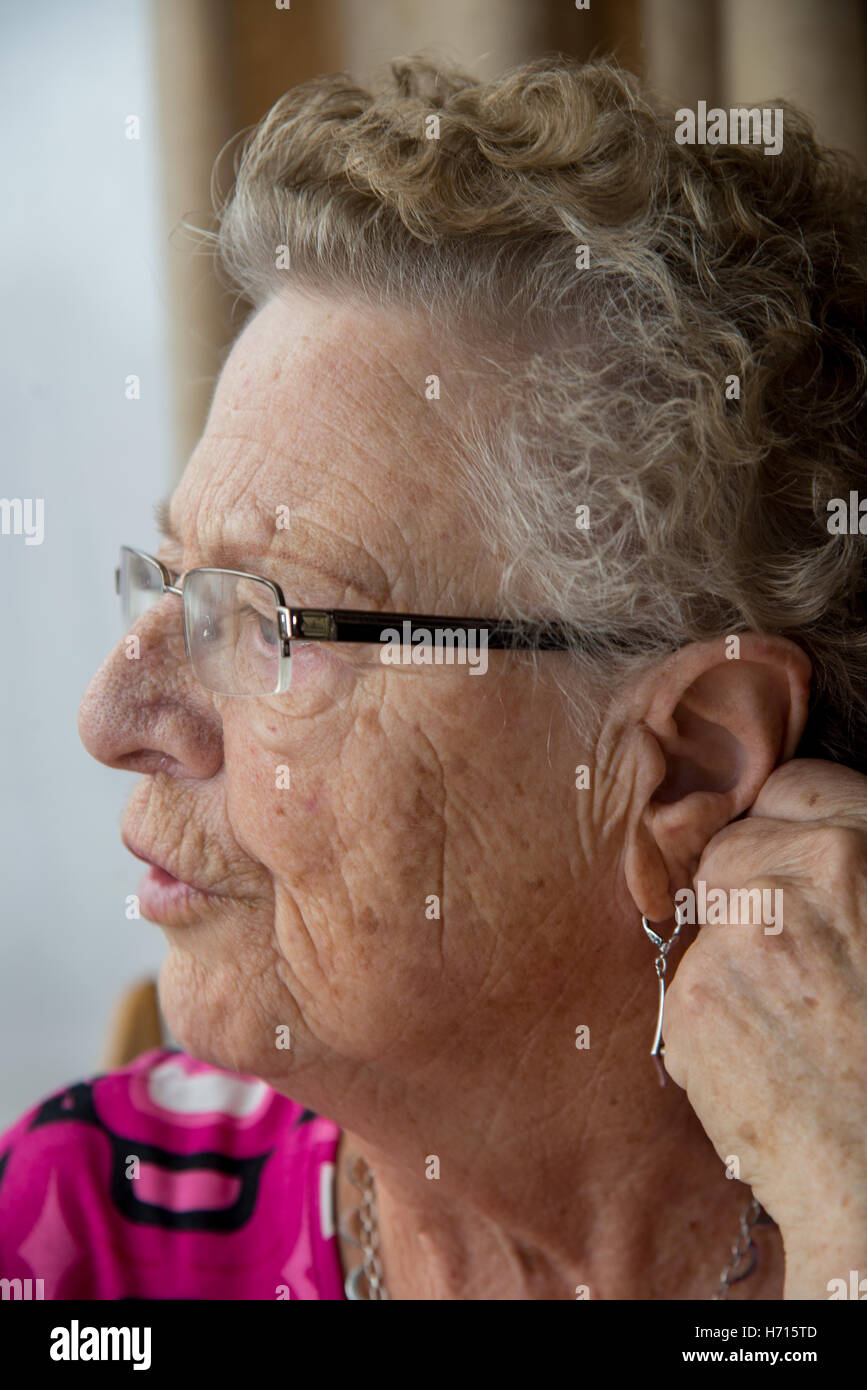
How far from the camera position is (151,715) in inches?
44.8

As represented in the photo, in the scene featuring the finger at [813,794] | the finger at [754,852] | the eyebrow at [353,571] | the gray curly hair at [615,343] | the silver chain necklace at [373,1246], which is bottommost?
the silver chain necklace at [373,1246]

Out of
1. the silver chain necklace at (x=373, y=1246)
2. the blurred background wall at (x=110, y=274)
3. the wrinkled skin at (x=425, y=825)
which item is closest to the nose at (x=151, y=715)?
the wrinkled skin at (x=425, y=825)

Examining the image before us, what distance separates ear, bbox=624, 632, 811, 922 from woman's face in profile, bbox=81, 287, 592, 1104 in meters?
0.07

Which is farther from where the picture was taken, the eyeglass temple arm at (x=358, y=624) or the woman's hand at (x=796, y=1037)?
the eyeglass temple arm at (x=358, y=624)

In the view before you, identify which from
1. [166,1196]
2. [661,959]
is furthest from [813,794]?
[166,1196]

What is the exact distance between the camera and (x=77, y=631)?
7.11 feet

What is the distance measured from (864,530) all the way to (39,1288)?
1217 millimetres

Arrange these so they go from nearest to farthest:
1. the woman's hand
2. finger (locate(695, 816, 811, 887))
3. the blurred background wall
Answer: the woman's hand < finger (locate(695, 816, 811, 887)) < the blurred background wall

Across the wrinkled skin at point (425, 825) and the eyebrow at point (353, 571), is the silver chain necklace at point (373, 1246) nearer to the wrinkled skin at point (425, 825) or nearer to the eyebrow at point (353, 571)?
the wrinkled skin at point (425, 825)

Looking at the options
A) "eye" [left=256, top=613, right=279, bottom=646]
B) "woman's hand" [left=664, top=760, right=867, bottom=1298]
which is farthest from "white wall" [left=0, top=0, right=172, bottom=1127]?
"woman's hand" [left=664, top=760, right=867, bottom=1298]

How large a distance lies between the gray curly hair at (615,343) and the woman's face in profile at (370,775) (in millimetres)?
64

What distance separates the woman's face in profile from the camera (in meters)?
1.03

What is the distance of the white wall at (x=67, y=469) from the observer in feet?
6.62

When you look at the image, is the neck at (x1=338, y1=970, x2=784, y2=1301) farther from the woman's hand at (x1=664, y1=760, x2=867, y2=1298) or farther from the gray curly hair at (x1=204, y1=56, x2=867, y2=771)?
the gray curly hair at (x1=204, y1=56, x2=867, y2=771)
